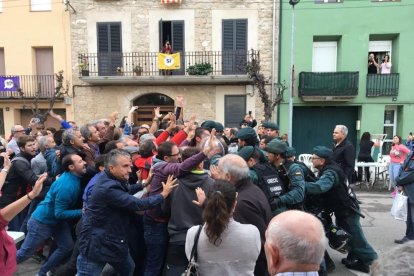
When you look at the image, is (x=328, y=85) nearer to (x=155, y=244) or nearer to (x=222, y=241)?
(x=155, y=244)

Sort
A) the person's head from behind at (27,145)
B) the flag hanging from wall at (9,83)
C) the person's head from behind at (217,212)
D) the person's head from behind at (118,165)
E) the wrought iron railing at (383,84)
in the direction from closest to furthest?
the person's head from behind at (217,212) < the person's head from behind at (118,165) < the person's head from behind at (27,145) < the wrought iron railing at (383,84) < the flag hanging from wall at (9,83)

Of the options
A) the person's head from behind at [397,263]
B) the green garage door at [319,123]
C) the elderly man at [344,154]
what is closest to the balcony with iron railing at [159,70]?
the green garage door at [319,123]

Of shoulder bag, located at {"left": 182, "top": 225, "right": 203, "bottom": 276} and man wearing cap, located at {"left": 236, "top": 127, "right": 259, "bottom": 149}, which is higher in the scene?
man wearing cap, located at {"left": 236, "top": 127, "right": 259, "bottom": 149}

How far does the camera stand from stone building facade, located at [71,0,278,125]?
1594 centimetres

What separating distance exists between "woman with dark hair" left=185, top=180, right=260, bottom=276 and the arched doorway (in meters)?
14.5

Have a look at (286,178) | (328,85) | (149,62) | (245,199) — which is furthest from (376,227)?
(149,62)

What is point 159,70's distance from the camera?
53.3 ft

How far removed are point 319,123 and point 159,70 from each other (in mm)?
8126

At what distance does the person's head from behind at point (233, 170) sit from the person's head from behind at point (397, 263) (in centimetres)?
178

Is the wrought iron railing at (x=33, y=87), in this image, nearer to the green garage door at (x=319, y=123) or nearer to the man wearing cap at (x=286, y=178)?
the green garage door at (x=319, y=123)

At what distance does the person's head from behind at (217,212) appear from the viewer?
249 cm

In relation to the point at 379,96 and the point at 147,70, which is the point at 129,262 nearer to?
the point at 147,70

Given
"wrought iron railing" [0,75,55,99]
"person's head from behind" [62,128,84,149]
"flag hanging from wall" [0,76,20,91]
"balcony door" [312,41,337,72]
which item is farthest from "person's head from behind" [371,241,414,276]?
"flag hanging from wall" [0,76,20,91]

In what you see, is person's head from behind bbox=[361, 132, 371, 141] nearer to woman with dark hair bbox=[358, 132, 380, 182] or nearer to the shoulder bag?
woman with dark hair bbox=[358, 132, 380, 182]
